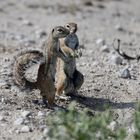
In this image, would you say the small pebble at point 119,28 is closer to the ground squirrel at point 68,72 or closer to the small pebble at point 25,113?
the ground squirrel at point 68,72

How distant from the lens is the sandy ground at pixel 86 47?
8242 millimetres

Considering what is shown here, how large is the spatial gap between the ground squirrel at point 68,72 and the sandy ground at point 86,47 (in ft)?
0.68

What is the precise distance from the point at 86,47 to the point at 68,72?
13.1 ft

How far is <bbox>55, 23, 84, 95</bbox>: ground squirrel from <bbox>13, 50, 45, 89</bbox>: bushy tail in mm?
539

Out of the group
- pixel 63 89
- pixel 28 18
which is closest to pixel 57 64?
pixel 63 89

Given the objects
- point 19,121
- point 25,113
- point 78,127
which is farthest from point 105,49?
point 78,127

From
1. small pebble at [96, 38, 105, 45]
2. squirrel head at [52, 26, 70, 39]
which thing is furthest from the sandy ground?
squirrel head at [52, 26, 70, 39]

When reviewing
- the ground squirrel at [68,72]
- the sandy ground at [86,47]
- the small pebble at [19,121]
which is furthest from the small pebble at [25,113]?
the ground squirrel at [68,72]

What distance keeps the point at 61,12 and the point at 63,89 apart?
327 inches

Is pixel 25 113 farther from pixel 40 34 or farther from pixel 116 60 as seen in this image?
pixel 40 34

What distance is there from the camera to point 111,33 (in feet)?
49.5

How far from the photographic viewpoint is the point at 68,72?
349 inches

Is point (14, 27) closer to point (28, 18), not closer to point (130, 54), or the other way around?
point (28, 18)

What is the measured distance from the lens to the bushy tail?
8133 millimetres
